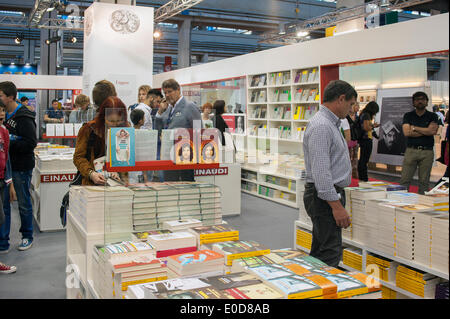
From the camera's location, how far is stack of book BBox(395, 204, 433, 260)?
2758 millimetres

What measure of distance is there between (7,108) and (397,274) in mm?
3930

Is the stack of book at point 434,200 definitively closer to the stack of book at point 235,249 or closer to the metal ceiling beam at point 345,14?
the stack of book at point 235,249

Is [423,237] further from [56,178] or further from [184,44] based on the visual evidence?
[184,44]

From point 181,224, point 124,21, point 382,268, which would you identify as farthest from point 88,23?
point 382,268

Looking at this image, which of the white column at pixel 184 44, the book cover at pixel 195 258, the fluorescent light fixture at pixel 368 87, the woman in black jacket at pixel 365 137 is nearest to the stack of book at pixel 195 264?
the book cover at pixel 195 258

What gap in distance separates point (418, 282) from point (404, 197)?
2.22 feet

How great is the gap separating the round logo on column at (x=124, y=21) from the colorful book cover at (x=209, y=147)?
4591 millimetres

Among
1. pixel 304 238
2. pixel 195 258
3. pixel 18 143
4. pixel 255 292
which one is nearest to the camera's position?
pixel 255 292

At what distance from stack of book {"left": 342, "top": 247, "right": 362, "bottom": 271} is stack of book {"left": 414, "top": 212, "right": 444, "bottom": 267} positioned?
0.63m

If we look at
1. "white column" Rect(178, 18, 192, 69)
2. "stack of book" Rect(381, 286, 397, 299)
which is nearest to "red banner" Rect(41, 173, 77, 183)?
"stack of book" Rect(381, 286, 397, 299)

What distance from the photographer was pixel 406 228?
279 cm

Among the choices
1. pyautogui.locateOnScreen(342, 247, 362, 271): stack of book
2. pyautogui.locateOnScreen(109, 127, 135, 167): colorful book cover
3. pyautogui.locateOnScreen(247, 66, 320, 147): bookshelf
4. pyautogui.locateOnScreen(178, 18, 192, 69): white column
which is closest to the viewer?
pyautogui.locateOnScreen(109, 127, 135, 167): colorful book cover

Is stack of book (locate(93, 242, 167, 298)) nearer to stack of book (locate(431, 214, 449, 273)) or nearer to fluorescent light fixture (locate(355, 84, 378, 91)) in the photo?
stack of book (locate(431, 214, 449, 273))
